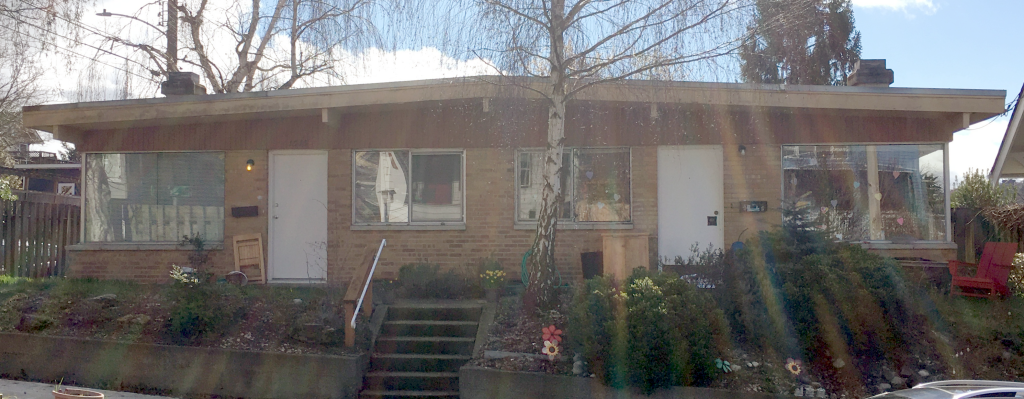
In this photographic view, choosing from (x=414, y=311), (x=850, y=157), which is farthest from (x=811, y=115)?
(x=414, y=311)

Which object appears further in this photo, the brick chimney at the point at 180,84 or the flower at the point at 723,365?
the brick chimney at the point at 180,84

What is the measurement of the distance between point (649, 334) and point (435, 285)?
11.0 feet

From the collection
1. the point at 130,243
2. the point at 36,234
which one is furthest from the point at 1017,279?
the point at 36,234

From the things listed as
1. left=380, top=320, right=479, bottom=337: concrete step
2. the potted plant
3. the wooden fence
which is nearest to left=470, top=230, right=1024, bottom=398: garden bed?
left=380, top=320, right=479, bottom=337: concrete step

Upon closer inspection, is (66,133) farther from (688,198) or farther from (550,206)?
(688,198)

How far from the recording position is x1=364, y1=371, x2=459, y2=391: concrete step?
706 centimetres

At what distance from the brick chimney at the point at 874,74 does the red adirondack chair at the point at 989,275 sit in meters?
2.47

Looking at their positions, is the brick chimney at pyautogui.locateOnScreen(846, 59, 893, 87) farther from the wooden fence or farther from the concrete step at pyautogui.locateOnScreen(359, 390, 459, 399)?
the wooden fence

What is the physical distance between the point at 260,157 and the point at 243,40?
4.95 meters

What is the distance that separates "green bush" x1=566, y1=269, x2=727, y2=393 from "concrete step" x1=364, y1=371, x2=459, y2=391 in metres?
1.33

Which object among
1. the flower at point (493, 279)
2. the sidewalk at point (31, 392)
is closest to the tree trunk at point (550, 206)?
the flower at point (493, 279)

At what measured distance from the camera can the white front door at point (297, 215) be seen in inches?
406

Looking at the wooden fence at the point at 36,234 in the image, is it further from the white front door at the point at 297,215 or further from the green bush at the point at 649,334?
the green bush at the point at 649,334

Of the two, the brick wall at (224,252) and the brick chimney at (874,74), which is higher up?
the brick chimney at (874,74)
